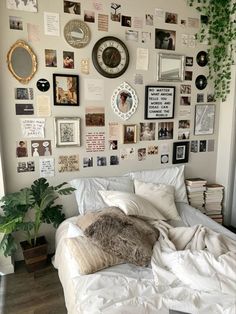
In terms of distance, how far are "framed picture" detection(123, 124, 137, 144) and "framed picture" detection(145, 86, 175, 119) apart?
186 millimetres

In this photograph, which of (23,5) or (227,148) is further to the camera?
(227,148)

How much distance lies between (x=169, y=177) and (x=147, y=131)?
518mm

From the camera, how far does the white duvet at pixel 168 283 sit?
4.02ft

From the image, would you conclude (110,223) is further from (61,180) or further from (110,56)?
(110,56)

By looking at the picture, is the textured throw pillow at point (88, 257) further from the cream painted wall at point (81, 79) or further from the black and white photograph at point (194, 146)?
the black and white photograph at point (194, 146)

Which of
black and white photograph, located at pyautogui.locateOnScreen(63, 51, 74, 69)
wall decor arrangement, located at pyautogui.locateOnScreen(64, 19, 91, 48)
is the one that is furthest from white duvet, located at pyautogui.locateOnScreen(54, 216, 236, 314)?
wall decor arrangement, located at pyautogui.locateOnScreen(64, 19, 91, 48)

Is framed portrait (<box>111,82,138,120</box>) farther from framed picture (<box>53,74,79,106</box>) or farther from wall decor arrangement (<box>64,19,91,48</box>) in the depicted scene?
wall decor arrangement (<box>64,19,91,48</box>)

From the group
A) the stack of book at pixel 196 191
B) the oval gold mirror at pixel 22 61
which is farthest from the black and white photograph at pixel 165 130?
the oval gold mirror at pixel 22 61

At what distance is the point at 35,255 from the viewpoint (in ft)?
7.21

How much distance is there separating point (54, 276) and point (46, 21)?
2.11 meters

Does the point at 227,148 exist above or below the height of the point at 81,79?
below

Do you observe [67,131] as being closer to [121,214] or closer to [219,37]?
[121,214]

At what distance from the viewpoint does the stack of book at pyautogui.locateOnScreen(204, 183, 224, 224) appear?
286cm

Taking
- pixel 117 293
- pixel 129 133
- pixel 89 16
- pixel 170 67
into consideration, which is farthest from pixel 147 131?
pixel 117 293
